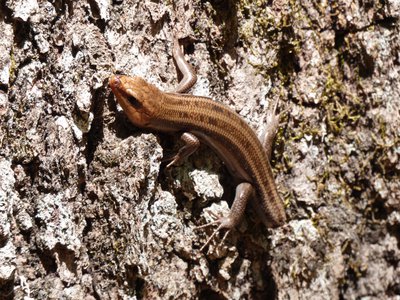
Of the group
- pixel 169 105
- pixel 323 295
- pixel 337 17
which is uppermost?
pixel 337 17

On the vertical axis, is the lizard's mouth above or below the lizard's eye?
above

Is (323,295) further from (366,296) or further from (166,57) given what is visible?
(166,57)

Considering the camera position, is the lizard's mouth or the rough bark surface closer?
the rough bark surface

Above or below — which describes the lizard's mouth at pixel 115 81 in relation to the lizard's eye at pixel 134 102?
above

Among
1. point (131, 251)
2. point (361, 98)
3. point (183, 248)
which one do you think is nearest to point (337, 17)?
point (361, 98)

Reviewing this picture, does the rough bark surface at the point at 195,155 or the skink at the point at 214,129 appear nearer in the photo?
Answer: the rough bark surface at the point at 195,155

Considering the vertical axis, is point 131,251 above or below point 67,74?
below
